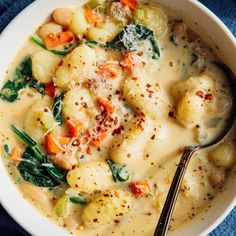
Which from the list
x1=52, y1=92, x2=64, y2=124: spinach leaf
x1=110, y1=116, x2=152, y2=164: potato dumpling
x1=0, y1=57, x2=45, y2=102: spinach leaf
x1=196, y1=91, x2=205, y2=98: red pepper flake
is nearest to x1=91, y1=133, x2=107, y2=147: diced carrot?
x1=110, y1=116, x2=152, y2=164: potato dumpling

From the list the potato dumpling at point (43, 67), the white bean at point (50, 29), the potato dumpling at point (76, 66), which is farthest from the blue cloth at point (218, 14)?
the potato dumpling at point (76, 66)

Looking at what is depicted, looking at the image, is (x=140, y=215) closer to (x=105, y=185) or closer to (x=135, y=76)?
(x=105, y=185)

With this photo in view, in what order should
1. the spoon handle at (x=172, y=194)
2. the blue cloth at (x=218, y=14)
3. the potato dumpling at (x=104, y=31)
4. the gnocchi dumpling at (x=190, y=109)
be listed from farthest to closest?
the blue cloth at (x=218, y=14), the potato dumpling at (x=104, y=31), the gnocchi dumpling at (x=190, y=109), the spoon handle at (x=172, y=194)

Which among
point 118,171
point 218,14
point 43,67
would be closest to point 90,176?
point 118,171

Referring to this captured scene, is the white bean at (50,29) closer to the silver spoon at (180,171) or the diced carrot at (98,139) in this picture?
the diced carrot at (98,139)

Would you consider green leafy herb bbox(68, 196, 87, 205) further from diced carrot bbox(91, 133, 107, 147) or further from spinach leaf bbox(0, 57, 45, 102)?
spinach leaf bbox(0, 57, 45, 102)

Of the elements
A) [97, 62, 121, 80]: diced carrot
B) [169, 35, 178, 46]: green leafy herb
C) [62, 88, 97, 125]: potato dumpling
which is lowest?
[62, 88, 97, 125]: potato dumpling

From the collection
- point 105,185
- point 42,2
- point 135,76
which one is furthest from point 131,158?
point 42,2
